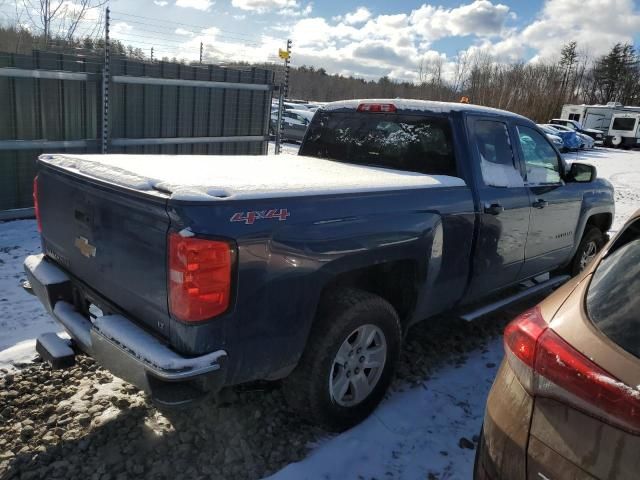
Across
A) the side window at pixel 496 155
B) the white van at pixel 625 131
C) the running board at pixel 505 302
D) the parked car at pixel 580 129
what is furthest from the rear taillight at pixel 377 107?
the white van at pixel 625 131

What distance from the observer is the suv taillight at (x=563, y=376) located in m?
1.46

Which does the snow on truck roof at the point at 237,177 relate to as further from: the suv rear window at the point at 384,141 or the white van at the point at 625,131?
the white van at the point at 625,131

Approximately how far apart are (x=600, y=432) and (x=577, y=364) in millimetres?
198

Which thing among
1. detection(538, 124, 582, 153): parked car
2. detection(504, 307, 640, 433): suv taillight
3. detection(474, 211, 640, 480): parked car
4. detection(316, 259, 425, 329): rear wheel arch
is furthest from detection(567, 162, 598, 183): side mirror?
detection(538, 124, 582, 153): parked car

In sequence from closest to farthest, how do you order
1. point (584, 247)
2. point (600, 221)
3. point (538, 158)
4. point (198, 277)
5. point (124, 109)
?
point (198, 277)
point (538, 158)
point (584, 247)
point (600, 221)
point (124, 109)

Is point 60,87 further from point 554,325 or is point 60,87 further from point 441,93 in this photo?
point 441,93

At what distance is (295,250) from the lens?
8.20 feet

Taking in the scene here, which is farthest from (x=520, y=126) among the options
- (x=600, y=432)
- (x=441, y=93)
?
(x=441, y=93)

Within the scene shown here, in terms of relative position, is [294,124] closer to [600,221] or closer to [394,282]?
[600,221]

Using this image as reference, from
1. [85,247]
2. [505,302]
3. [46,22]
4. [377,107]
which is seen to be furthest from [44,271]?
[46,22]

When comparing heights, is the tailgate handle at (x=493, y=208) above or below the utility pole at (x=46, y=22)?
below

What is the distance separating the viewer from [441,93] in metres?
51.8

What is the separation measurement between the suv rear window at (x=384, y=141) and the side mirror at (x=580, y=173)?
178 centimetres

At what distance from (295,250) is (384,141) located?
2.00 meters
